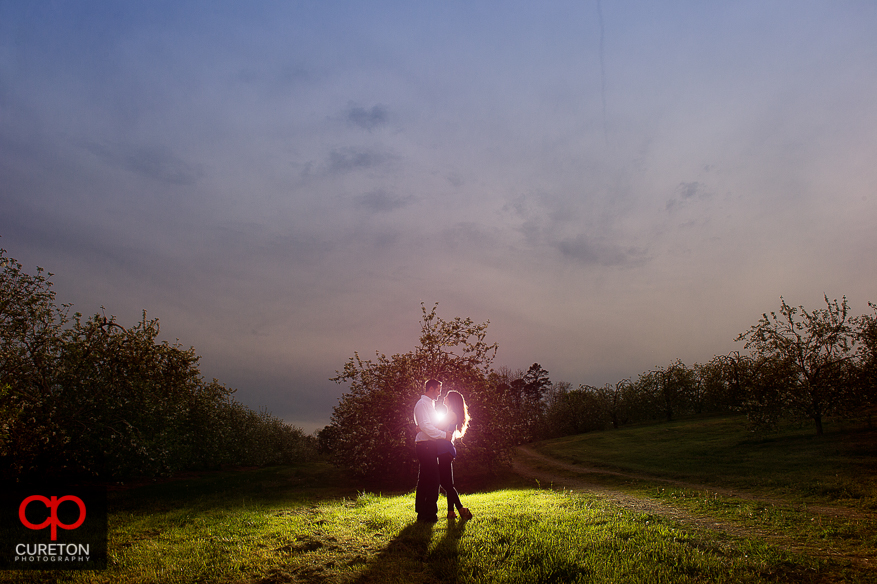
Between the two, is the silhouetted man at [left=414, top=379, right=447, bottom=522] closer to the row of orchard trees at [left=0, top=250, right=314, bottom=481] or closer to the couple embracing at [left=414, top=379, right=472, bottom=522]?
the couple embracing at [left=414, top=379, right=472, bottom=522]

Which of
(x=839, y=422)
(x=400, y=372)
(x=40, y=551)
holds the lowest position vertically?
(x=839, y=422)

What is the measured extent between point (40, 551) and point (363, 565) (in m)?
8.18

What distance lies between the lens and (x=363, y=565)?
24.7ft

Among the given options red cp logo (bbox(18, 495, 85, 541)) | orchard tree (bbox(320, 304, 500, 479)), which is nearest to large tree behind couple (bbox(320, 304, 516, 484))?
orchard tree (bbox(320, 304, 500, 479))

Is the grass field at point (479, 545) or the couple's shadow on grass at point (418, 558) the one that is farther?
the grass field at point (479, 545)

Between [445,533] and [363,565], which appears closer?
[363,565]

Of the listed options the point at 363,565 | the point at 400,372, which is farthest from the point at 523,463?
the point at 363,565

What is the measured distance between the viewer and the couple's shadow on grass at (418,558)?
22.9 ft

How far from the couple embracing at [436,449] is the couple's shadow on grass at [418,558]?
0.70 metres

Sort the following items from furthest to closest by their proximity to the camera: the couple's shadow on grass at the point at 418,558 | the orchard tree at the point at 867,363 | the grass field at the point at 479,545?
the orchard tree at the point at 867,363 → the grass field at the point at 479,545 → the couple's shadow on grass at the point at 418,558

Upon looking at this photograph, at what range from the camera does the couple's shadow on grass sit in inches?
275

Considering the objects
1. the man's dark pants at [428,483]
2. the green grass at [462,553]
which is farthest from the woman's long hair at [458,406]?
the green grass at [462,553]

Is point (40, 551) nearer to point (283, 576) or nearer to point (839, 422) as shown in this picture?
point (283, 576)

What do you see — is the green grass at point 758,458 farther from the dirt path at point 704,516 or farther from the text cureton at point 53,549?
the text cureton at point 53,549
